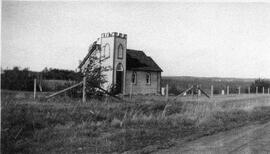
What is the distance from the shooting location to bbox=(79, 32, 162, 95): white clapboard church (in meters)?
31.2

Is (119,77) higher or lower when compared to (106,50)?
lower

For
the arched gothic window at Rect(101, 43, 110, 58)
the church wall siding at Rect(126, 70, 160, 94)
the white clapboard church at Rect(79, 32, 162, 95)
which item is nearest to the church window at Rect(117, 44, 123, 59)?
the white clapboard church at Rect(79, 32, 162, 95)

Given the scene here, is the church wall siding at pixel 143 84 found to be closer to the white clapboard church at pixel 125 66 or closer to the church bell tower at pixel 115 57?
the white clapboard church at pixel 125 66

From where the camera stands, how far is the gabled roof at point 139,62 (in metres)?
34.2

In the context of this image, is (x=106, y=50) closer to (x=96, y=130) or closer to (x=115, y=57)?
(x=115, y=57)

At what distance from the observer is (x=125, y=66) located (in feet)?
107

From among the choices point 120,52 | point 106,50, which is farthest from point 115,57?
point 106,50

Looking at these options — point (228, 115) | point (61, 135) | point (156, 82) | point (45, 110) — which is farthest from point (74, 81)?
point (156, 82)

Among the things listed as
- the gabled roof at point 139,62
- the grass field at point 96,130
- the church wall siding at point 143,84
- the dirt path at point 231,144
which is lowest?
the dirt path at point 231,144

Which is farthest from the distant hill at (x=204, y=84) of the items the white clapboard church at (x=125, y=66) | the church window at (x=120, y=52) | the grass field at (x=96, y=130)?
the grass field at (x=96, y=130)

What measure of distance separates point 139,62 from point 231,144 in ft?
89.2

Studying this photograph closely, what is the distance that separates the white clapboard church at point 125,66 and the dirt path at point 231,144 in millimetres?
17910

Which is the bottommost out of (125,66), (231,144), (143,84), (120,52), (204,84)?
(231,144)

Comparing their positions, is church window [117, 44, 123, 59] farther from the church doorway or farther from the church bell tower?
the church doorway
